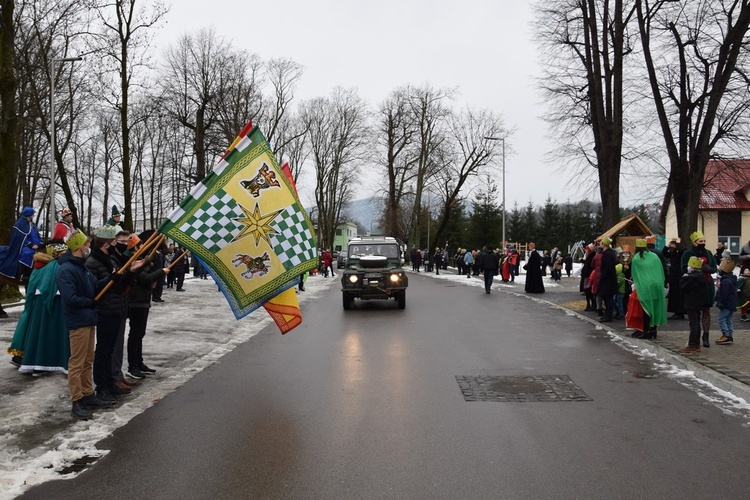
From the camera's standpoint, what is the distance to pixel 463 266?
133 feet

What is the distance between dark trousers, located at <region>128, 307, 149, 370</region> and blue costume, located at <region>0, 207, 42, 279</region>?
4251 millimetres

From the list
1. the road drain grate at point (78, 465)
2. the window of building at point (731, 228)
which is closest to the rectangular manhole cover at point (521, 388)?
the road drain grate at point (78, 465)

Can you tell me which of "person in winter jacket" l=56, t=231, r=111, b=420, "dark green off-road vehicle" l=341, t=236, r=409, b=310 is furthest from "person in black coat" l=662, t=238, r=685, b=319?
"person in winter jacket" l=56, t=231, r=111, b=420

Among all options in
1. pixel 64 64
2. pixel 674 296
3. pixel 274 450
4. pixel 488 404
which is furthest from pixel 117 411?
pixel 64 64

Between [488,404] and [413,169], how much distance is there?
5424 centimetres

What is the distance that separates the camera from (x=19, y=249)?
11.3 metres

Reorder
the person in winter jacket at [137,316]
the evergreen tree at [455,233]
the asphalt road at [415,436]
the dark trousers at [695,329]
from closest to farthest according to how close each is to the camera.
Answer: the asphalt road at [415,436] < the person in winter jacket at [137,316] < the dark trousers at [695,329] < the evergreen tree at [455,233]

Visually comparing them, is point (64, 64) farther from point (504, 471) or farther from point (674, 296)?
point (504, 471)

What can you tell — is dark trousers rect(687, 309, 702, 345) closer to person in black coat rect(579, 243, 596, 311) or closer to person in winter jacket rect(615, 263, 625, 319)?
person in winter jacket rect(615, 263, 625, 319)

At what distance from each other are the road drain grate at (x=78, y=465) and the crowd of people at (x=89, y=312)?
4.11 feet

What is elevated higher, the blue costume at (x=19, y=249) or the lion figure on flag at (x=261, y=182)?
the lion figure on flag at (x=261, y=182)

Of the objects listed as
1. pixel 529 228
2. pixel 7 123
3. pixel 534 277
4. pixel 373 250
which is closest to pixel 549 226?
pixel 529 228

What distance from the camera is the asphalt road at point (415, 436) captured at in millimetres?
4535

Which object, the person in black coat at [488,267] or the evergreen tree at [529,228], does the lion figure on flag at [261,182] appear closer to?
the person in black coat at [488,267]
